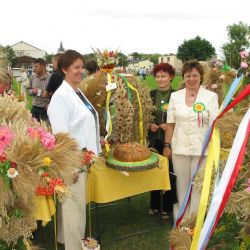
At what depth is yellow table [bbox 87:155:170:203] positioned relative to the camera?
3281mm

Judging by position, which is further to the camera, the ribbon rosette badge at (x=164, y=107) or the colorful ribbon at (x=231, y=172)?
the ribbon rosette badge at (x=164, y=107)

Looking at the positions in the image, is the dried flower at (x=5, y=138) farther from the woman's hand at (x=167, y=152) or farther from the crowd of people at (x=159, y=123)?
the woman's hand at (x=167, y=152)

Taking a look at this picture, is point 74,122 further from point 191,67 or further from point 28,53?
point 28,53

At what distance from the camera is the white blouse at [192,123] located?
3.48 meters

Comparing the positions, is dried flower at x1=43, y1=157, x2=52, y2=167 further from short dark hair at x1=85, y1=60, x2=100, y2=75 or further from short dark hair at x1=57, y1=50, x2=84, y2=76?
short dark hair at x1=85, y1=60, x2=100, y2=75

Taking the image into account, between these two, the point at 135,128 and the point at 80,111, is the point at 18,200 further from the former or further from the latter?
the point at 135,128

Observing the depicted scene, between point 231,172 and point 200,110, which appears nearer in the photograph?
point 231,172

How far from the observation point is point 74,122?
280 cm

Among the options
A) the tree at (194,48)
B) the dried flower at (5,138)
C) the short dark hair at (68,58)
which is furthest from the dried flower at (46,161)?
the tree at (194,48)

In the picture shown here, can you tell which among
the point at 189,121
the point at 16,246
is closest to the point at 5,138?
the point at 16,246

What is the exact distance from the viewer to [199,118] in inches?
136

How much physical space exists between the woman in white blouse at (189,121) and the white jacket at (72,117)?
973 millimetres

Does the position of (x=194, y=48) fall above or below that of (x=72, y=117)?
above

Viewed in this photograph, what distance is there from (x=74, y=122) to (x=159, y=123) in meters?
1.43
